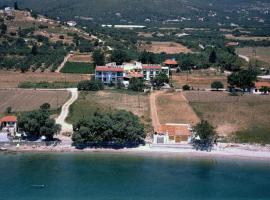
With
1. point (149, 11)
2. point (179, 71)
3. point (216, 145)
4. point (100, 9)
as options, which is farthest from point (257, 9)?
point (216, 145)

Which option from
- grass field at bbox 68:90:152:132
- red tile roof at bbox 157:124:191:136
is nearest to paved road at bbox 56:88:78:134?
grass field at bbox 68:90:152:132

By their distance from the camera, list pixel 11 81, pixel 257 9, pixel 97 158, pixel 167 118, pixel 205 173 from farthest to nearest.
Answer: pixel 257 9, pixel 11 81, pixel 167 118, pixel 97 158, pixel 205 173

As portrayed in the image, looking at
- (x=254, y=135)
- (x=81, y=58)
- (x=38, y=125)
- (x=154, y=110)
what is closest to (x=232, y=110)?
(x=254, y=135)

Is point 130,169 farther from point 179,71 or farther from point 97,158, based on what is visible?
point 179,71

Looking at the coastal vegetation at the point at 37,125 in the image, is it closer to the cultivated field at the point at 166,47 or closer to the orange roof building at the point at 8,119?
the orange roof building at the point at 8,119

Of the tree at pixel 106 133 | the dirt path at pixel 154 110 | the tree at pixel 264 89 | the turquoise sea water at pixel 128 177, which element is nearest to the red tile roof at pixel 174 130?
the dirt path at pixel 154 110

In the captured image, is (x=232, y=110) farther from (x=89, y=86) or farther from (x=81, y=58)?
(x=81, y=58)
